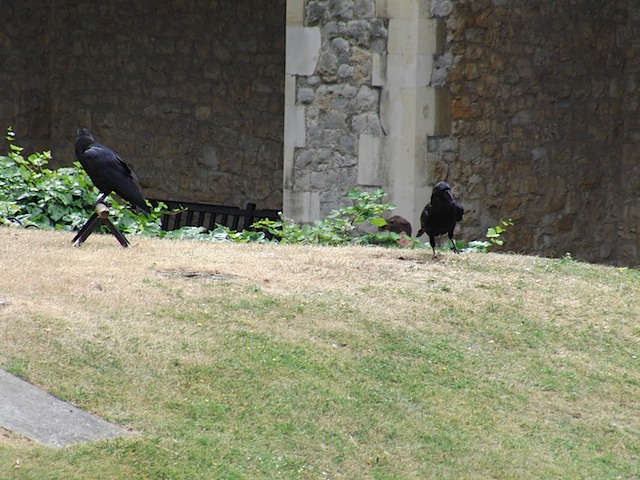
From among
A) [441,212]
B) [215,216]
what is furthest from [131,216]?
[215,216]

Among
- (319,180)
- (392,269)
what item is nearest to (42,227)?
(319,180)

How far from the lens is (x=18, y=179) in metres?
8.96

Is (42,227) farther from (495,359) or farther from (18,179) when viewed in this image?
(495,359)

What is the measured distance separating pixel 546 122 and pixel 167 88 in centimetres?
467

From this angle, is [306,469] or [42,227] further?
[42,227]

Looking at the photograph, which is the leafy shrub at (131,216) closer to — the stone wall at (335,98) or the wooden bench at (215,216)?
the stone wall at (335,98)

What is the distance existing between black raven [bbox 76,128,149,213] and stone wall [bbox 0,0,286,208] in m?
5.29

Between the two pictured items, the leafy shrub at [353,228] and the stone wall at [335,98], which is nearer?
the leafy shrub at [353,228]

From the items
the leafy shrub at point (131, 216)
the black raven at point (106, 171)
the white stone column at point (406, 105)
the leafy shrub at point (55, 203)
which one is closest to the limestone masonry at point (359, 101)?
the white stone column at point (406, 105)

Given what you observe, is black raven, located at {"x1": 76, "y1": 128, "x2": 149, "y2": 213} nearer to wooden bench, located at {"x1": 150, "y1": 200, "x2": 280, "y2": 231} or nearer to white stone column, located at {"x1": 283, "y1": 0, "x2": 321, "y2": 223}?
white stone column, located at {"x1": 283, "y1": 0, "x2": 321, "y2": 223}

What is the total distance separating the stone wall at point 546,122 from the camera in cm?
946

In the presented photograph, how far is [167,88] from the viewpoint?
1313 centimetres

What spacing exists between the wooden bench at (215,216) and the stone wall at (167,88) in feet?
0.81

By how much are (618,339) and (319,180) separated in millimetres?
3796
